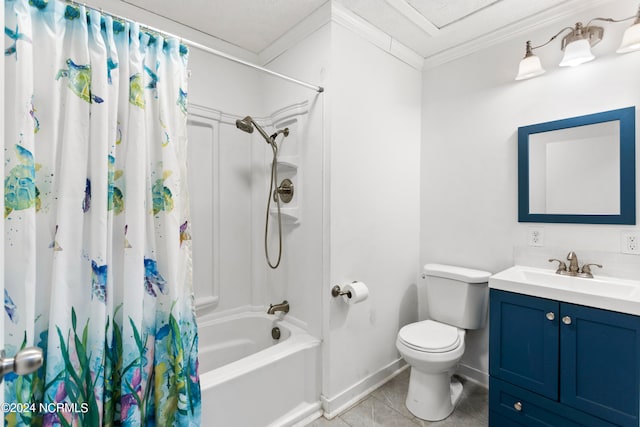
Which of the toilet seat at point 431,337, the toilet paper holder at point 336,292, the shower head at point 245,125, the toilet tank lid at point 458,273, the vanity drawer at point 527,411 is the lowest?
the vanity drawer at point 527,411

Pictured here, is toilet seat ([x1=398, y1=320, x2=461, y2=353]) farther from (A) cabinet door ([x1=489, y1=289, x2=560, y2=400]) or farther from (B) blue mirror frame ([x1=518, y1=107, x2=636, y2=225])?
(B) blue mirror frame ([x1=518, y1=107, x2=636, y2=225])

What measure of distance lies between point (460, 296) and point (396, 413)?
87 cm

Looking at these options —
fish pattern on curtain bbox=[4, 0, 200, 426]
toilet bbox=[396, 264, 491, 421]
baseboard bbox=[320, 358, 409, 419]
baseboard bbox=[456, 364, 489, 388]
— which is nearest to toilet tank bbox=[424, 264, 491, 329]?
toilet bbox=[396, 264, 491, 421]

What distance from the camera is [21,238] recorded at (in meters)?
1.00

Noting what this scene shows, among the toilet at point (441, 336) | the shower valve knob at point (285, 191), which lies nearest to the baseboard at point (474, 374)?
the toilet at point (441, 336)

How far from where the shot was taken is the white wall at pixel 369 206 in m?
1.96

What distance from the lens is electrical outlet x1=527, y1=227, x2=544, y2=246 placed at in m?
1.98

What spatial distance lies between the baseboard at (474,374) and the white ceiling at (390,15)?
7.94 ft

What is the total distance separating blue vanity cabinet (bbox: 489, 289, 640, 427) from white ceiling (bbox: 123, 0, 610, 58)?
174cm

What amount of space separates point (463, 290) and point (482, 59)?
1669 millimetres

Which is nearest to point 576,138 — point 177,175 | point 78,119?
point 177,175

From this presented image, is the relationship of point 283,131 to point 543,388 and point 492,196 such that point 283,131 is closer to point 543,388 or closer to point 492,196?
point 492,196

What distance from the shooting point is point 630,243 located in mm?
1684

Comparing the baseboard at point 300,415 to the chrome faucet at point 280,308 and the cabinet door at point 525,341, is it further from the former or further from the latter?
the cabinet door at point 525,341
